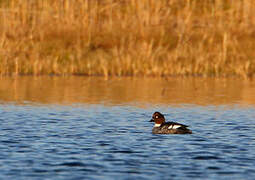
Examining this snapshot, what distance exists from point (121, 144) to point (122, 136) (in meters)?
0.96

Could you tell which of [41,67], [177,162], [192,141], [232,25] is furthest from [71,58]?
[177,162]

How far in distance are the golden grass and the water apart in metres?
3.67

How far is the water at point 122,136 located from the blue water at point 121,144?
0.04ft

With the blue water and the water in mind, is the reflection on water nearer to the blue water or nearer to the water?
the water

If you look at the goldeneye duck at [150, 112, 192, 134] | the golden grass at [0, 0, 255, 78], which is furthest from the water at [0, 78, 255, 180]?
the golden grass at [0, 0, 255, 78]

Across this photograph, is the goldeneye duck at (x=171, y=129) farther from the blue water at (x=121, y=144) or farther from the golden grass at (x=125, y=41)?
the golden grass at (x=125, y=41)

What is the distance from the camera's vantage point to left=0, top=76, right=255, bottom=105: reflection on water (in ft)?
62.6

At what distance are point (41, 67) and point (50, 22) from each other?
8.70 feet

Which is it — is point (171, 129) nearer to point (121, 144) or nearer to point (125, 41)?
point (121, 144)

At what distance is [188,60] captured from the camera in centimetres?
2534

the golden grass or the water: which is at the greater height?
the golden grass

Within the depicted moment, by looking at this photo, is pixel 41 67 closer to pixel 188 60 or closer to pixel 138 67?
pixel 138 67

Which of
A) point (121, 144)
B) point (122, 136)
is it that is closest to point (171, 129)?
point (122, 136)

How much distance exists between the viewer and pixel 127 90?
2111 cm
